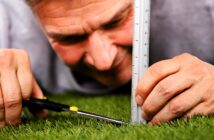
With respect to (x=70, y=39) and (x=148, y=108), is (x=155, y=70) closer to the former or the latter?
(x=148, y=108)

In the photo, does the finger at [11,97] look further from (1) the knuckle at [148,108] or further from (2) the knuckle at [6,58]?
(1) the knuckle at [148,108]

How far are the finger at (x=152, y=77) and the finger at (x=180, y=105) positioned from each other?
0.17 feet

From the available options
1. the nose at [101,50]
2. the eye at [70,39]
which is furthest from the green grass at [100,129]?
the eye at [70,39]

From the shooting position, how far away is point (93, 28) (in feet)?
4.54

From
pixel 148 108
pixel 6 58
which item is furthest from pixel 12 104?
pixel 148 108

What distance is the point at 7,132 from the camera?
3.48 feet

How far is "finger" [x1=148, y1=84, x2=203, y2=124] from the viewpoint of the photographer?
3.12 feet

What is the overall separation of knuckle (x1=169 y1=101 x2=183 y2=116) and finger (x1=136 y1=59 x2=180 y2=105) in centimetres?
6

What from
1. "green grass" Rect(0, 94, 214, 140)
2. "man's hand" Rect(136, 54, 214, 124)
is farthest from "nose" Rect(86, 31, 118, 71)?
"man's hand" Rect(136, 54, 214, 124)

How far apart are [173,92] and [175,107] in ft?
0.11

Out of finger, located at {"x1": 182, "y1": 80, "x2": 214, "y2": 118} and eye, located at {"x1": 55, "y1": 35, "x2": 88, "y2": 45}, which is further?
eye, located at {"x1": 55, "y1": 35, "x2": 88, "y2": 45}

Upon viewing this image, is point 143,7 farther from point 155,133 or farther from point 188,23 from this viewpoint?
point 188,23

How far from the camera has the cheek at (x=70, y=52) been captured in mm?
1465

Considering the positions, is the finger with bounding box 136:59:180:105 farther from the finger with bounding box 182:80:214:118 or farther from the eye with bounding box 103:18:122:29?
the eye with bounding box 103:18:122:29
